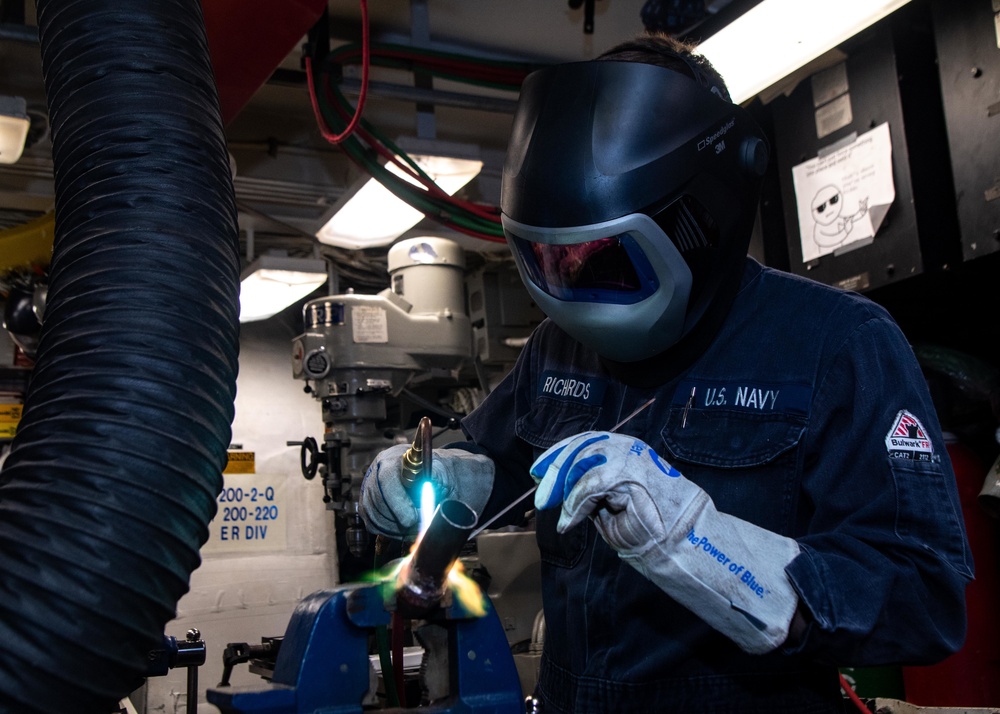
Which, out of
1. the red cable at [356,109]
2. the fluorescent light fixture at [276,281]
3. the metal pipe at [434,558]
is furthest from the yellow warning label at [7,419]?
the metal pipe at [434,558]

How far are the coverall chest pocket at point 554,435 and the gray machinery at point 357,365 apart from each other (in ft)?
7.07

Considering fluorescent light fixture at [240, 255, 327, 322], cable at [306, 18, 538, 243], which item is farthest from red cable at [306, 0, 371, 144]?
fluorescent light fixture at [240, 255, 327, 322]

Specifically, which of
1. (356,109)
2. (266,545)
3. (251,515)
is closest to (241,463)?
(251,515)

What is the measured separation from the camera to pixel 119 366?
1.13m

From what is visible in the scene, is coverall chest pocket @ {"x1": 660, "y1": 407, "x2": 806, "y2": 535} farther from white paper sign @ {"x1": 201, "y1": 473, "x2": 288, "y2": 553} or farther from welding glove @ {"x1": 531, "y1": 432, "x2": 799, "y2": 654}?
white paper sign @ {"x1": 201, "y1": 473, "x2": 288, "y2": 553}

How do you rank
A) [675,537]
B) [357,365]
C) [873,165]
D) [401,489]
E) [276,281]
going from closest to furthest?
1. [675,537]
2. [401,489]
3. [873,165]
4. [357,365]
5. [276,281]

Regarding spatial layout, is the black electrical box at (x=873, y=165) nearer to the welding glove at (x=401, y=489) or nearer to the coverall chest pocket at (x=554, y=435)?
the coverall chest pocket at (x=554, y=435)

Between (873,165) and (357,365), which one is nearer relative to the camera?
(873,165)

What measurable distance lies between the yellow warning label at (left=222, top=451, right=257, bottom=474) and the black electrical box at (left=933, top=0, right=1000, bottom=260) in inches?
164

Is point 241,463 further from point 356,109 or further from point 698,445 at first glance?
point 698,445

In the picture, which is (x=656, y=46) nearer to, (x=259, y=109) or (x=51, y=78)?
(x=51, y=78)

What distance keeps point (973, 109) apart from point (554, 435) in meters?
1.53

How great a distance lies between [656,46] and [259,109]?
2.63 metres

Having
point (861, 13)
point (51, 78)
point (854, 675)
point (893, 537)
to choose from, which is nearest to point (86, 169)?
point (51, 78)
